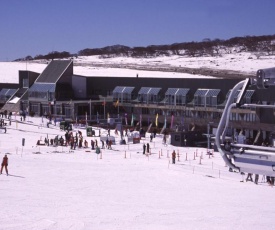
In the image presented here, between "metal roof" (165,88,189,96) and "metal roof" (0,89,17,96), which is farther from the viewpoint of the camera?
"metal roof" (0,89,17,96)

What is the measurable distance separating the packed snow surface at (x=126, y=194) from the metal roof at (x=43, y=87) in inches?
882

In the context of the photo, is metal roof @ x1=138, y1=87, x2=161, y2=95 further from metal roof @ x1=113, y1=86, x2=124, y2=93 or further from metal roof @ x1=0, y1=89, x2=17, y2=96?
metal roof @ x1=0, y1=89, x2=17, y2=96

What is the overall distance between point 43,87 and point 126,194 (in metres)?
34.5

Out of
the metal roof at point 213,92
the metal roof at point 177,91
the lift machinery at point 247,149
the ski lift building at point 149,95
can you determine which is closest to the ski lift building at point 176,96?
the metal roof at point 177,91

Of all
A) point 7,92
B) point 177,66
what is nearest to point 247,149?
point 7,92

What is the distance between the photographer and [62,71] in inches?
1924

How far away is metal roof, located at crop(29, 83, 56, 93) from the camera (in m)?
47.3

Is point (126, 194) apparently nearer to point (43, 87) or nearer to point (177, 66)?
point (43, 87)

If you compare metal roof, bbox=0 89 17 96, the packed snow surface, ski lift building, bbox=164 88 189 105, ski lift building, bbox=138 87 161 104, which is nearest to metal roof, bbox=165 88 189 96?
ski lift building, bbox=164 88 189 105

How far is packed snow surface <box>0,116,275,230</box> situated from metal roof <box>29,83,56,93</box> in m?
22.4

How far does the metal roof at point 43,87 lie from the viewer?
47.3 metres

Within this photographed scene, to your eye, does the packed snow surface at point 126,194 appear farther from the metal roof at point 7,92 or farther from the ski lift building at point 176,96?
the metal roof at point 7,92

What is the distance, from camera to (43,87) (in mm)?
48094

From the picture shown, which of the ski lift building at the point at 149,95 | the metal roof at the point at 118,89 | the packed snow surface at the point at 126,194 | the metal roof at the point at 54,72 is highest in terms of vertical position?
the metal roof at the point at 54,72
